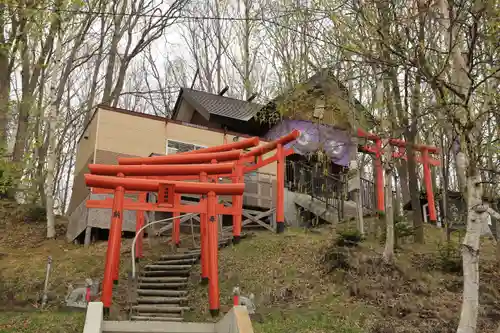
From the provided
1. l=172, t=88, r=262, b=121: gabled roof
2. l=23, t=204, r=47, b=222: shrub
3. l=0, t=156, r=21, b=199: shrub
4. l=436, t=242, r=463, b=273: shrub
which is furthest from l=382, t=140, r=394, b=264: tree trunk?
l=23, t=204, r=47, b=222: shrub

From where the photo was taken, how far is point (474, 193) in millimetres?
7148

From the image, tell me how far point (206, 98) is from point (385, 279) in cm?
1357

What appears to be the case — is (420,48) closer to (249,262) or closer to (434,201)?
(249,262)

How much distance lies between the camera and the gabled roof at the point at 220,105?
2073cm

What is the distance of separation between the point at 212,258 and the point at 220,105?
12.4 meters

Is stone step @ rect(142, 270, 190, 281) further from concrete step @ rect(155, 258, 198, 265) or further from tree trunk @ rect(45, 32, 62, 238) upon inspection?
tree trunk @ rect(45, 32, 62, 238)

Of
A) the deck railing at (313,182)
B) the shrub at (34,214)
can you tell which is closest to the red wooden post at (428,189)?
the deck railing at (313,182)

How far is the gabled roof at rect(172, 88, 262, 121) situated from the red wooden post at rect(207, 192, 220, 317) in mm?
9954

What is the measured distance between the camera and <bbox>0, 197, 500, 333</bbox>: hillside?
9141 mm

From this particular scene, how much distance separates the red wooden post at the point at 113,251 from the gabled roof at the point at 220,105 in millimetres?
10125

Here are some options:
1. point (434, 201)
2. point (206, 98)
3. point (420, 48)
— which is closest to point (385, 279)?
point (420, 48)

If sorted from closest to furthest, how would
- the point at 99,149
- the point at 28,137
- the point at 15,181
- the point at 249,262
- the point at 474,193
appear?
1. the point at 474,193
2. the point at 249,262
3. the point at 15,181
4. the point at 99,149
5. the point at 28,137

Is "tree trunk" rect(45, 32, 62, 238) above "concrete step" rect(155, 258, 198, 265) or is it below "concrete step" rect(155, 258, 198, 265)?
above

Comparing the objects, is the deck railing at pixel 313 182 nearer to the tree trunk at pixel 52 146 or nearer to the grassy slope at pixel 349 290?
the grassy slope at pixel 349 290
